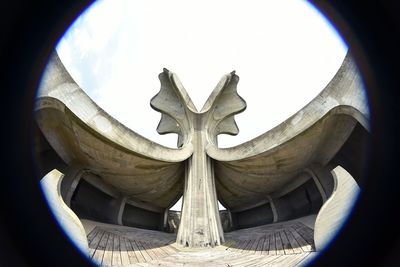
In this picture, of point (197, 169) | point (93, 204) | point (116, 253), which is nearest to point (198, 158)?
point (197, 169)

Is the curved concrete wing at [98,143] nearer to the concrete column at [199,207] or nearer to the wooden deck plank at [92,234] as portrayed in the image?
the concrete column at [199,207]

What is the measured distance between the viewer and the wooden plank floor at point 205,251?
502 cm

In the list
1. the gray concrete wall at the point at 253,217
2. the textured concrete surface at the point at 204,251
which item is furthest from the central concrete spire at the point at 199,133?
the gray concrete wall at the point at 253,217

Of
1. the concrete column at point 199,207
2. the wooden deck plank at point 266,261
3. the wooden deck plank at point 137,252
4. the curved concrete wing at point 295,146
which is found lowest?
the wooden deck plank at point 266,261

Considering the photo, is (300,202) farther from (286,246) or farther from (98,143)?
(98,143)

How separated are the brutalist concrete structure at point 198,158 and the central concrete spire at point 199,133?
0.14ft

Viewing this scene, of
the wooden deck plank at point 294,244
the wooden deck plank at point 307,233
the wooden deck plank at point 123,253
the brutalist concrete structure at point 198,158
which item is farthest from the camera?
the brutalist concrete structure at point 198,158

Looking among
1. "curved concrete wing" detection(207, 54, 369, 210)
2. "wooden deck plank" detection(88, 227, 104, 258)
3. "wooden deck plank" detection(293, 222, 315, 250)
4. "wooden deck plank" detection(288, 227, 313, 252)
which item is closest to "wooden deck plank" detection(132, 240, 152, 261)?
"wooden deck plank" detection(88, 227, 104, 258)

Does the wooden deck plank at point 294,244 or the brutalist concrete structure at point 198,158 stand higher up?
the brutalist concrete structure at point 198,158

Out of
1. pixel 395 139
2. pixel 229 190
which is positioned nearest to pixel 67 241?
pixel 395 139

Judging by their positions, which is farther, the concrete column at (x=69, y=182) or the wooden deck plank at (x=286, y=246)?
the concrete column at (x=69, y=182)

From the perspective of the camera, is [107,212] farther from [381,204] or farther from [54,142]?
[381,204]

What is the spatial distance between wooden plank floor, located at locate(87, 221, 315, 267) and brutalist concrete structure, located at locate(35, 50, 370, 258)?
2.71ft

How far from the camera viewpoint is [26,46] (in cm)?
129
